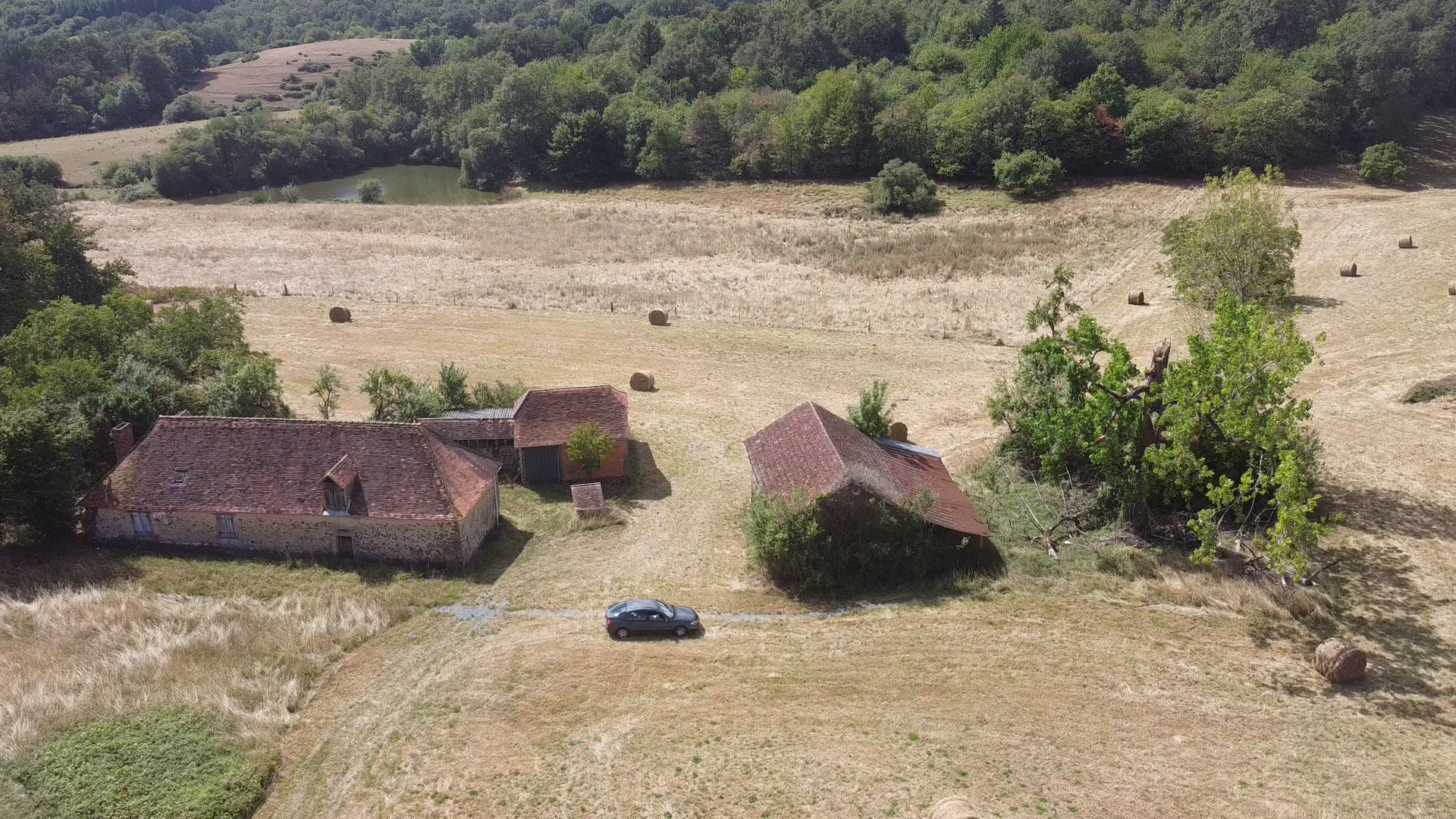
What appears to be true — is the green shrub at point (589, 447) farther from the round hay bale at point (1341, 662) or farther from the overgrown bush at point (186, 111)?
the overgrown bush at point (186, 111)

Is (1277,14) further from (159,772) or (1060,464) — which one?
(159,772)

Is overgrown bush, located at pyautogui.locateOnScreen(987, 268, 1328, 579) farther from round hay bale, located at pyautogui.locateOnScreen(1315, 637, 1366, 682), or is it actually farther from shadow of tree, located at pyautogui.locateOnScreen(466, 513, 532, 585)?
shadow of tree, located at pyautogui.locateOnScreen(466, 513, 532, 585)

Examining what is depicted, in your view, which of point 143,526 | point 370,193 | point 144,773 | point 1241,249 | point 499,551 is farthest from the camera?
point 370,193

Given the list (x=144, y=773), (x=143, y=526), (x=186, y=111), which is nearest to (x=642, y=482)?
(x=143, y=526)

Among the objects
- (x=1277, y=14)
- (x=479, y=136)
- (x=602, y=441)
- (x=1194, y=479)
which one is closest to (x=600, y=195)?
(x=479, y=136)

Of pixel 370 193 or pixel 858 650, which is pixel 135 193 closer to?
pixel 370 193

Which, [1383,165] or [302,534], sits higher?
[1383,165]

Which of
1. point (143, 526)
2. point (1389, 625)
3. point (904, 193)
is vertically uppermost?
point (904, 193)
